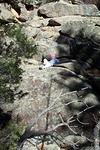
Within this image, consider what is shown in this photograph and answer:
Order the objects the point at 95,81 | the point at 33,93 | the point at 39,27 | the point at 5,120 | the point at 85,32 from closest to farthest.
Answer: the point at 5,120, the point at 33,93, the point at 95,81, the point at 85,32, the point at 39,27

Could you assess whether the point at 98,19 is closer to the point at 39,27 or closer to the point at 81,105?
the point at 39,27

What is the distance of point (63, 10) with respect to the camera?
44.0 feet

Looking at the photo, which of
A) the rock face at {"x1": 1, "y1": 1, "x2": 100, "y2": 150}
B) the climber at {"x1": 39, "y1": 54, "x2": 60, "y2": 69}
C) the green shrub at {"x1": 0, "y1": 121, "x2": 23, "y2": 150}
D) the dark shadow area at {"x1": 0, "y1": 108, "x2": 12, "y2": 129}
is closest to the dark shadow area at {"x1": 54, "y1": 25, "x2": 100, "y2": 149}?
the rock face at {"x1": 1, "y1": 1, "x2": 100, "y2": 150}

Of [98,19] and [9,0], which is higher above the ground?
[9,0]

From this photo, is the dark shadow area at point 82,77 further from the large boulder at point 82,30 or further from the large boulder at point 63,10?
the large boulder at point 63,10

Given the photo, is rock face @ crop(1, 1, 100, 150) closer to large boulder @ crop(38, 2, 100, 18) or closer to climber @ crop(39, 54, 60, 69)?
large boulder @ crop(38, 2, 100, 18)

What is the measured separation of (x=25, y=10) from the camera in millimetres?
12734

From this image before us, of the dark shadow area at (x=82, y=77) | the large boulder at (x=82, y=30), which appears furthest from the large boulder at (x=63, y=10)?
the dark shadow area at (x=82, y=77)

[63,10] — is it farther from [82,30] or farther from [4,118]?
[4,118]

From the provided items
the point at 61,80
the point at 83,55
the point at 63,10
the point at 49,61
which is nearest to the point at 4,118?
the point at 61,80

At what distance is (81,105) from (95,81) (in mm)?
1095

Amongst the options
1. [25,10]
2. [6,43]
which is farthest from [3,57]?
[25,10]

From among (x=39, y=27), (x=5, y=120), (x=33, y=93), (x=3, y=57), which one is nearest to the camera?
(x=5, y=120)

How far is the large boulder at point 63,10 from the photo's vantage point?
520 inches
